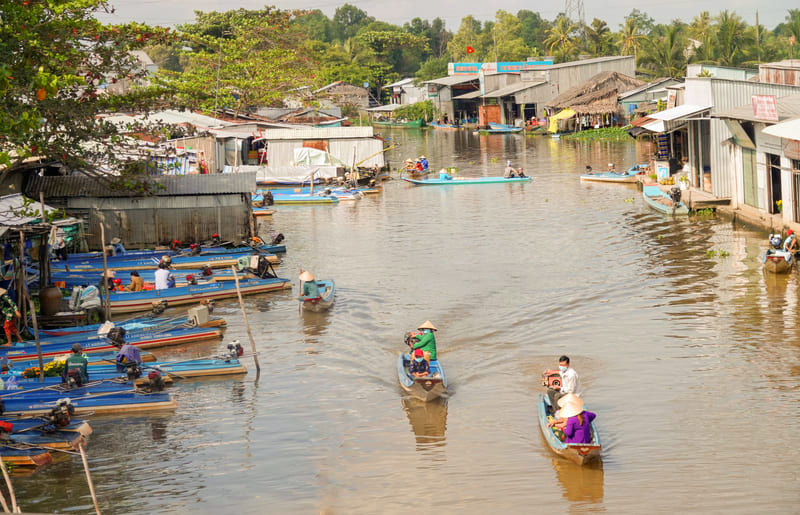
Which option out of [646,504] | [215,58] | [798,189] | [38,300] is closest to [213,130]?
[215,58]

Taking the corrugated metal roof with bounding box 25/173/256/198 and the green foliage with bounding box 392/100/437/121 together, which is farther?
the green foliage with bounding box 392/100/437/121

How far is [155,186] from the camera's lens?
29.6 m

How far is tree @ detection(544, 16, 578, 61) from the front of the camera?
98562 mm

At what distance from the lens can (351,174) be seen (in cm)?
4666

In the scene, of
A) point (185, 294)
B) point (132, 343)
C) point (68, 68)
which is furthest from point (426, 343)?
point (68, 68)

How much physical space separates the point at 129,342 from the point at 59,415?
219 inches

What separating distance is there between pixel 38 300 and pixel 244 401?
803 centimetres

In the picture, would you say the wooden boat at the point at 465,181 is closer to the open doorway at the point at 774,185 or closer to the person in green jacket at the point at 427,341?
the open doorway at the point at 774,185

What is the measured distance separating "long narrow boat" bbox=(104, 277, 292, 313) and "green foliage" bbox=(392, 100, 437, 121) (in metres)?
69.8

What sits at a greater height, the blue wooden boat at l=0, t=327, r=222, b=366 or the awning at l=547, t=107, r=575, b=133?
the awning at l=547, t=107, r=575, b=133

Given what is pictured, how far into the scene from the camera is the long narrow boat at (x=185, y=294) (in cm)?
2380

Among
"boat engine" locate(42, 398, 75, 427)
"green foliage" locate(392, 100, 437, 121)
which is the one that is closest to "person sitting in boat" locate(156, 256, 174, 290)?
"boat engine" locate(42, 398, 75, 427)

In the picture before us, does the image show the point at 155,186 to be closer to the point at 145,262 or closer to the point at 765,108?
the point at 145,262

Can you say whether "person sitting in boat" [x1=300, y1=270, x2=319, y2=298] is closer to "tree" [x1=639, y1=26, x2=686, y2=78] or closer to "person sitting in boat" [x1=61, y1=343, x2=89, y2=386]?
"person sitting in boat" [x1=61, y1=343, x2=89, y2=386]
